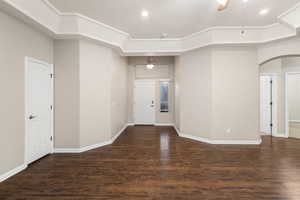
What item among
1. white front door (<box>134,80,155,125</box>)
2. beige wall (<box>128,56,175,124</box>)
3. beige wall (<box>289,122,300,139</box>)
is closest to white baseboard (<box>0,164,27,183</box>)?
beige wall (<box>128,56,175,124</box>)

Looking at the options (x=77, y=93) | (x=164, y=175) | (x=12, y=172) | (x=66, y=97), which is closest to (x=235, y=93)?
(x=164, y=175)

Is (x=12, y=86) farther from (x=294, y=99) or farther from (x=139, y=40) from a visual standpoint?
(x=294, y=99)

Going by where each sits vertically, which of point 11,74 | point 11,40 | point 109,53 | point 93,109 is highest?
point 109,53

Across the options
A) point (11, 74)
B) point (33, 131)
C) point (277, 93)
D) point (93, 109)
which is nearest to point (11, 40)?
point (11, 74)

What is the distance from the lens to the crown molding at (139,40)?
9.59ft

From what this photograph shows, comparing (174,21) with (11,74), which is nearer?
(11,74)

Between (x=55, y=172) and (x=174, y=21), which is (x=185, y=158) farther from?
(x=174, y=21)

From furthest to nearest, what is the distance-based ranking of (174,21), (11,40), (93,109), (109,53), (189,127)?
(189,127) → (109,53) → (93,109) → (174,21) → (11,40)

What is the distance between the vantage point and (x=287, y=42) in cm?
393

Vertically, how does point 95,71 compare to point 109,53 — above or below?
below

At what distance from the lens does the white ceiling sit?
3.02 metres

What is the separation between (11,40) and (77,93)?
60.7 inches

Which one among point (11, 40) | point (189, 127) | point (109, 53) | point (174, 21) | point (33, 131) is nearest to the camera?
point (11, 40)

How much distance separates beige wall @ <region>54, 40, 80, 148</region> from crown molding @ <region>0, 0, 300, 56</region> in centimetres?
46
